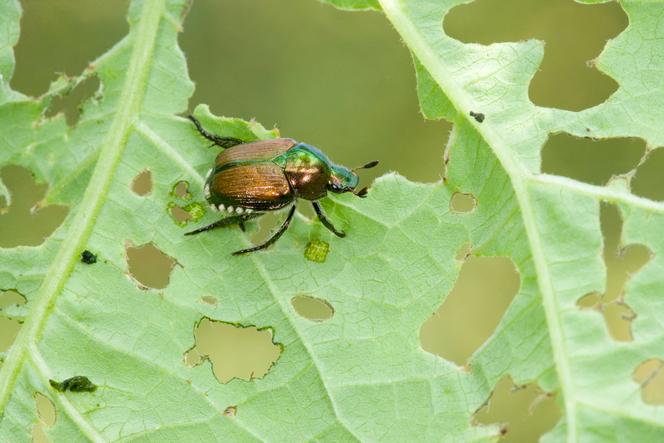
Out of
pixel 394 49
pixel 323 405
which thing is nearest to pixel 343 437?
pixel 323 405

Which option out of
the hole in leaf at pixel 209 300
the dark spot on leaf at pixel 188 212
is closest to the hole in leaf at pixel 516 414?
the hole in leaf at pixel 209 300

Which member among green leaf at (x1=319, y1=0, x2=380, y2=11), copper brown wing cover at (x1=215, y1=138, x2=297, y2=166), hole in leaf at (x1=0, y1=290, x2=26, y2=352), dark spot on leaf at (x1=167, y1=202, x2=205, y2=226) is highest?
green leaf at (x1=319, y1=0, x2=380, y2=11)

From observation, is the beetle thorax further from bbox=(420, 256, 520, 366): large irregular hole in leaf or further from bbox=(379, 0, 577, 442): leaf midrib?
bbox=(420, 256, 520, 366): large irregular hole in leaf

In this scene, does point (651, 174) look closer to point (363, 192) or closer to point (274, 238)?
point (363, 192)

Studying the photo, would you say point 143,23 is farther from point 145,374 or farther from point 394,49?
point 394,49

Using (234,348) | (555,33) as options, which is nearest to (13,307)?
(234,348)

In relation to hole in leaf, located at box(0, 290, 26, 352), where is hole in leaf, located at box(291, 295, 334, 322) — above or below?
below

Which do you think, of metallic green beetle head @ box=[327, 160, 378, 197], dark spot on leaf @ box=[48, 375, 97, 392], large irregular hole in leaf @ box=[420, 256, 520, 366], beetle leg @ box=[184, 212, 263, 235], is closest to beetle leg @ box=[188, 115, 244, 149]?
beetle leg @ box=[184, 212, 263, 235]

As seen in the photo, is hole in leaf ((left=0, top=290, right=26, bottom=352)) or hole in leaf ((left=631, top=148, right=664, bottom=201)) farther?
hole in leaf ((left=631, top=148, right=664, bottom=201))
